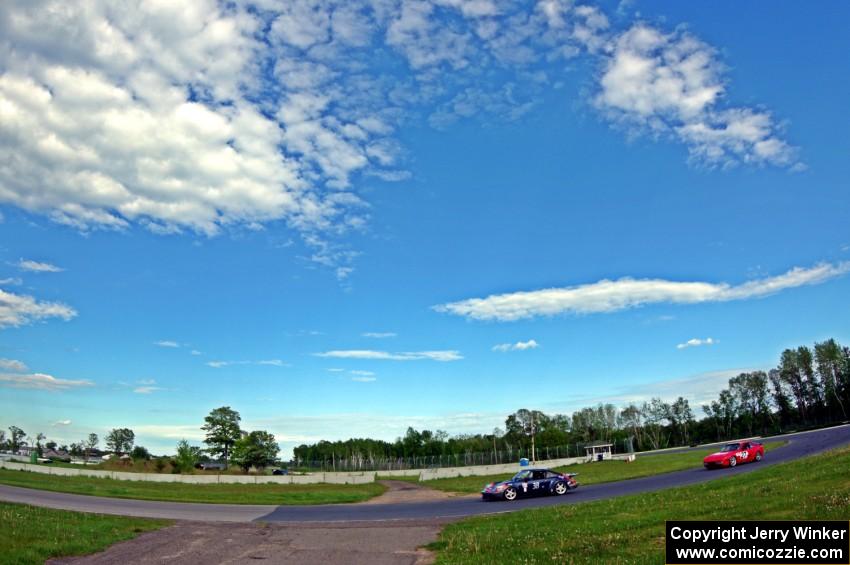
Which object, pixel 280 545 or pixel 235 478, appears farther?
pixel 235 478

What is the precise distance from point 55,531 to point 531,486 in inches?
789

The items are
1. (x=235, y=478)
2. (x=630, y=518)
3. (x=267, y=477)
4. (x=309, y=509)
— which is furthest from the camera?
(x=235, y=478)

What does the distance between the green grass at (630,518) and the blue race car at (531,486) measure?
8067 millimetres

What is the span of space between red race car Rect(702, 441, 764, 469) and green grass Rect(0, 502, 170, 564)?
2859 centimetres

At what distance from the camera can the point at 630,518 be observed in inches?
569

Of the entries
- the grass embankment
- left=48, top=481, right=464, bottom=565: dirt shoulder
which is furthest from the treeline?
left=48, top=481, right=464, bottom=565: dirt shoulder

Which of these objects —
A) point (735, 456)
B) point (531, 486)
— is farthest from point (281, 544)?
point (735, 456)

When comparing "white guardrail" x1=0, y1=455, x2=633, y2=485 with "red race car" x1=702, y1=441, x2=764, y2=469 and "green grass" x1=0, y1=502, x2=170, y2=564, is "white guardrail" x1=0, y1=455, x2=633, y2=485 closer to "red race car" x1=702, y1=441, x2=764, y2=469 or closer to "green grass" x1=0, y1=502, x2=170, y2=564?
"red race car" x1=702, y1=441, x2=764, y2=469

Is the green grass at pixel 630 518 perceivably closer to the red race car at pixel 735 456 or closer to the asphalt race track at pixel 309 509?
the asphalt race track at pixel 309 509

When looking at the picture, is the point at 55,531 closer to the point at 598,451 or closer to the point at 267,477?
the point at 267,477

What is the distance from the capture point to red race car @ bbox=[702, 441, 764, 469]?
31.1m

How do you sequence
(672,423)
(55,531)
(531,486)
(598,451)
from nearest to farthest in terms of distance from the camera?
(55,531)
(531,486)
(598,451)
(672,423)

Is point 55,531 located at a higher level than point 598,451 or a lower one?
higher

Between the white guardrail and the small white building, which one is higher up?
the white guardrail
